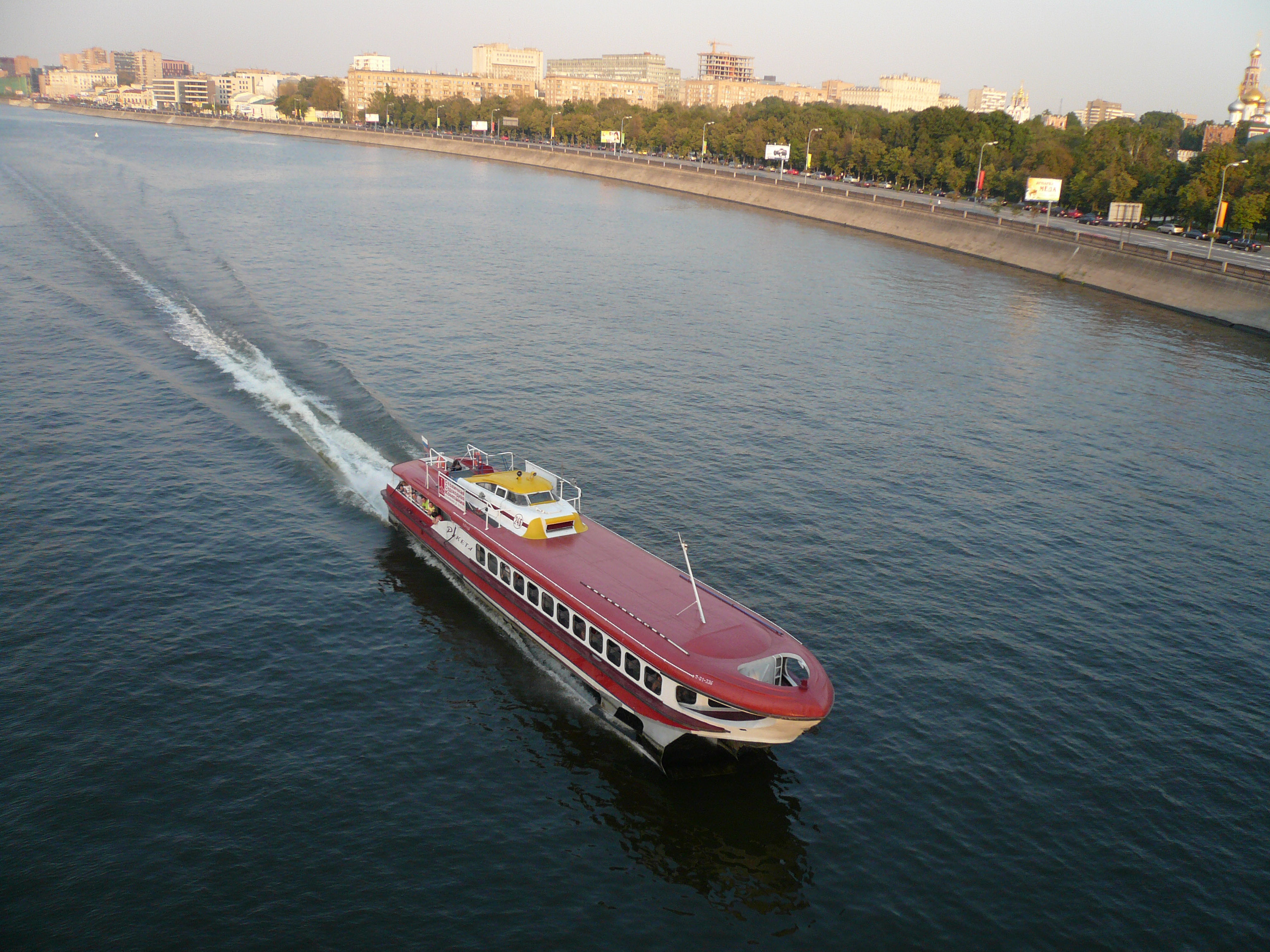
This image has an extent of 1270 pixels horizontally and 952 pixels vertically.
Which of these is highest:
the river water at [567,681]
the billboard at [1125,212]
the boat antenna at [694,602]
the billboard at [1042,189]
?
the billboard at [1042,189]

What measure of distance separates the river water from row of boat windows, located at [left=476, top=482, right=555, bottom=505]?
5.14 m

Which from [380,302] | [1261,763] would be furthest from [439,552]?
[380,302]

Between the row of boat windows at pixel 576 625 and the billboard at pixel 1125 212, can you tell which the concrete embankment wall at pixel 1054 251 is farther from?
the row of boat windows at pixel 576 625

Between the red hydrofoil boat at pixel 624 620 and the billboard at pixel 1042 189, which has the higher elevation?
the billboard at pixel 1042 189

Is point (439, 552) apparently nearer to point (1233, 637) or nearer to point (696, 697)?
point (696, 697)

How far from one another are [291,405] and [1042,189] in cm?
12586

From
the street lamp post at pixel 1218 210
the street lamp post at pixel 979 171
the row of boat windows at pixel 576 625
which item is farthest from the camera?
the street lamp post at pixel 979 171

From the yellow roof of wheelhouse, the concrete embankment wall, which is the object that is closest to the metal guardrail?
the concrete embankment wall

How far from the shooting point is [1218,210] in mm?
112875

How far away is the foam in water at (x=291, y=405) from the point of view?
47750 millimetres

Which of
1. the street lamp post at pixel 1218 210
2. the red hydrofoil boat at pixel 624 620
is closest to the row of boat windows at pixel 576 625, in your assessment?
the red hydrofoil boat at pixel 624 620

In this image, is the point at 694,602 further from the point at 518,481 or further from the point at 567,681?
the point at 518,481

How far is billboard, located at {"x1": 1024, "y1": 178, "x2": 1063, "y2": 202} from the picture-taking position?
142 m

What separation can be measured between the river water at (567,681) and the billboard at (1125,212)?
60990 mm
